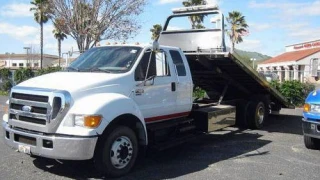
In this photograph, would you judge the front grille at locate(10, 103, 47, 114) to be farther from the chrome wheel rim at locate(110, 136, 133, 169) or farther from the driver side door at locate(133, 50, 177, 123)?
the driver side door at locate(133, 50, 177, 123)

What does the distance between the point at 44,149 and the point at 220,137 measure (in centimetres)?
534

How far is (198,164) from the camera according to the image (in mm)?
7129

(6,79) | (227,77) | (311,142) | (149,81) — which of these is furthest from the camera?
(6,79)

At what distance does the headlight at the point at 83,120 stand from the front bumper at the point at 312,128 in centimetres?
445

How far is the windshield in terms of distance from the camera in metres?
6.91

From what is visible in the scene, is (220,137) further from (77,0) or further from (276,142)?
(77,0)

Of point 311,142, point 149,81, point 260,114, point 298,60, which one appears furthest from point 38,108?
point 298,60

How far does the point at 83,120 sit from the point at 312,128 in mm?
4662

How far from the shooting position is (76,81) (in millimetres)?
6203

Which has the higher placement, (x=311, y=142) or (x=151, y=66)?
(x=151, y=66)

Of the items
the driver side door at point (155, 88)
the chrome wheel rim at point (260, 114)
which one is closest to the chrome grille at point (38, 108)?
the driver side door at point (155, 88)

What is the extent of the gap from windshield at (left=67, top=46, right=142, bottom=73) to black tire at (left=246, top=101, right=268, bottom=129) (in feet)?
16.9

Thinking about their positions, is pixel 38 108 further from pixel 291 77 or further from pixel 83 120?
pixel 291 77

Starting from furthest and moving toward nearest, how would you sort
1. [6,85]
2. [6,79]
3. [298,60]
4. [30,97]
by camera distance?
[298,60] < [6,79] < [6,85] < [30,97]
